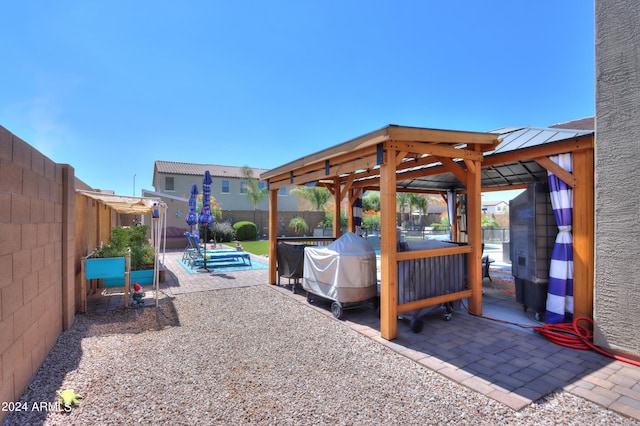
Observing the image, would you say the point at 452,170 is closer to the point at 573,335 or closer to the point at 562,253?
the point at 562,253

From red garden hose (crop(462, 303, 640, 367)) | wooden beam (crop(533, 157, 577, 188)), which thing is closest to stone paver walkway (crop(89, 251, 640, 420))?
red garden hose (crop(462, 303, 640, 367))

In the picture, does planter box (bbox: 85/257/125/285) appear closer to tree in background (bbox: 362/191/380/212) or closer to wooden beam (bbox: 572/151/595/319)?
wooden beam (bbox: 572/151/595/319)

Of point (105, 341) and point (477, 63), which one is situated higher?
point (477, 63)

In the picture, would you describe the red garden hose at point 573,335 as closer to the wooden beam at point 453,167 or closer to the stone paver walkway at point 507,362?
the stone paver walkway at point 507,362

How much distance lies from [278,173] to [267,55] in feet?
18.2

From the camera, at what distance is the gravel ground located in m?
2.40

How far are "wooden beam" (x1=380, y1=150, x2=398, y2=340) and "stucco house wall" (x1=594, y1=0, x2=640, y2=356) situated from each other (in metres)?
2.44

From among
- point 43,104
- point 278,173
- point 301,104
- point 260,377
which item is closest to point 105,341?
point 260,377

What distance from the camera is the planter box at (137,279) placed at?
7.38 metres

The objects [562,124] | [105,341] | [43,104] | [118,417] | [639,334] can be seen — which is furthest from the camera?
[43,104]

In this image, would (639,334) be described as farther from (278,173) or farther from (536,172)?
(278,173)

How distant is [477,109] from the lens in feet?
37.3

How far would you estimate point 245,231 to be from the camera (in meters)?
21.1

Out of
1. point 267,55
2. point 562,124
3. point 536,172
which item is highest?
point 267,55
